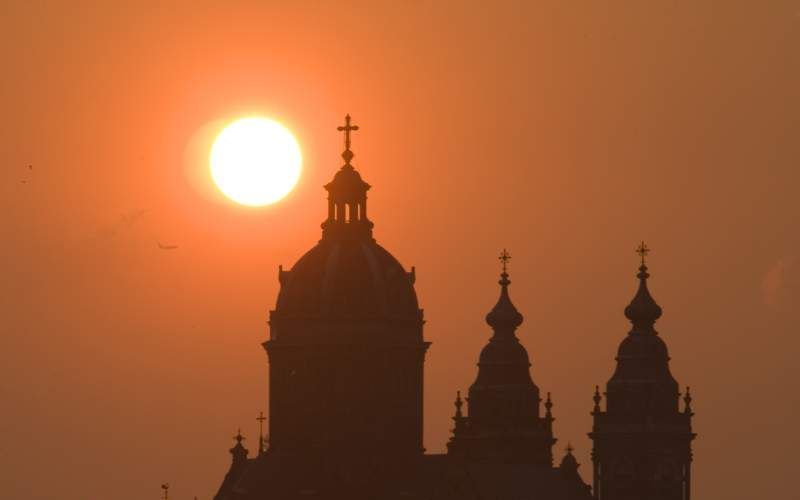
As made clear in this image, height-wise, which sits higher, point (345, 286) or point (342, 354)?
point (345, 286)

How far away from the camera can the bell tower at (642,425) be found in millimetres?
178750

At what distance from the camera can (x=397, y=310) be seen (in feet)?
508

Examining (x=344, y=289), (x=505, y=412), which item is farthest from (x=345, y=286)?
(x=505, y=412)

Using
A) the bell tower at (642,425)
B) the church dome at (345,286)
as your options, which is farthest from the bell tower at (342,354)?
the bell tower at (642,425)

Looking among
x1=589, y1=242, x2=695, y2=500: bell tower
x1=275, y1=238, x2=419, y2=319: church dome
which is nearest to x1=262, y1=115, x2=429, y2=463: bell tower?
x1=275, y1=238, x2=419, y2=319: church dome

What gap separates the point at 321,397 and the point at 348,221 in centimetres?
803

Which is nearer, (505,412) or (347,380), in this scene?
(347,380)

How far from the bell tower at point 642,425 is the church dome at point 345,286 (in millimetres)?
26531

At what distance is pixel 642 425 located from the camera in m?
179

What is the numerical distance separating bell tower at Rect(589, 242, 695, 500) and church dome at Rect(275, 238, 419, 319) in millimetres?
26531

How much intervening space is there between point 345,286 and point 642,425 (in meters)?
29.7

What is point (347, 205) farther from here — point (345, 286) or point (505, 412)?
point (505, 412)

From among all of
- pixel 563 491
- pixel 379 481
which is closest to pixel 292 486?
pixel 379 481

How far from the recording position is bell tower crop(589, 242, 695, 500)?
17875 centimetres
